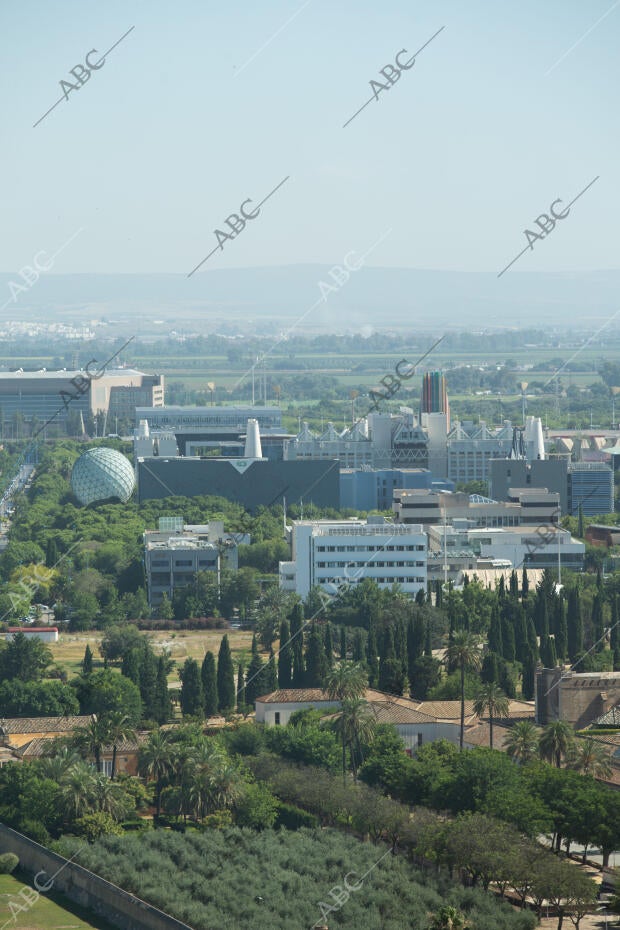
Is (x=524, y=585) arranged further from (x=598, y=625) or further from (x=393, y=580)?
(x=598, y=625)

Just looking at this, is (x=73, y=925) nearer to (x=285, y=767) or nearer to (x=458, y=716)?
(x=285, y=767)

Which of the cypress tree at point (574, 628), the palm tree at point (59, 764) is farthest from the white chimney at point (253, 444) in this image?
the palm tree at point (59, 764)

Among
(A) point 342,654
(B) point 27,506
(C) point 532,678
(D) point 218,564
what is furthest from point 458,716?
(B) point 27,506

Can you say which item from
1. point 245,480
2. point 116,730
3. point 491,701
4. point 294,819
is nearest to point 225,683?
point 116,730

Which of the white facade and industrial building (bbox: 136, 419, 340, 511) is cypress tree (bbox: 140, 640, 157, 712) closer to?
the white facade

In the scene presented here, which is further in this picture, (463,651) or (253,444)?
(253,444)

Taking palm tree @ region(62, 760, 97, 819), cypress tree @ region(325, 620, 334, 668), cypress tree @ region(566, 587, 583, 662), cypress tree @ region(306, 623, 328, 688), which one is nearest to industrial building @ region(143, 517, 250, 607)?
cypress tree @ region(325, 620, 334, 668)
